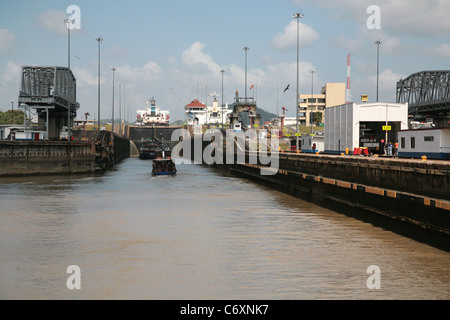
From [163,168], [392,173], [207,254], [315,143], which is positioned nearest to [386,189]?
[392,173]

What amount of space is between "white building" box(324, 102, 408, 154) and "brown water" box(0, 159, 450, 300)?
13.8m

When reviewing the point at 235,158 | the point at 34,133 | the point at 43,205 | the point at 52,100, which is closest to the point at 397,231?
the point at 43,205

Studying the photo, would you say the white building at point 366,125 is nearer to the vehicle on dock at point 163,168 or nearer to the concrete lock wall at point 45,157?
the vehicle on dock at point 163,168

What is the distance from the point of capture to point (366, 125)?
4981 cm

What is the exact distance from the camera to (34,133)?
8156 cm

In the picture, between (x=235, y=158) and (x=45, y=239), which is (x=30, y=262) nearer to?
(x=45, y=239)

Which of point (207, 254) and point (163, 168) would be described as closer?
point (207, 254)

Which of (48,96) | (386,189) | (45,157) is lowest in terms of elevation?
(386,189)

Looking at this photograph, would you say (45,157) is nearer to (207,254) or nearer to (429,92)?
(207,254)

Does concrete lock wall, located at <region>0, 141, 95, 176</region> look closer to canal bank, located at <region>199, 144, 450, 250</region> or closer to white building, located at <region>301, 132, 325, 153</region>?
white building, located at <region>301, 132, 325, 153</region>

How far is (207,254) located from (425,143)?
77.1 feet

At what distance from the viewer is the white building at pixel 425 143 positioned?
3544 centimetres

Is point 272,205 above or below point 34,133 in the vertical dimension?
below

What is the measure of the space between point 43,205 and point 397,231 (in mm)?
24401
